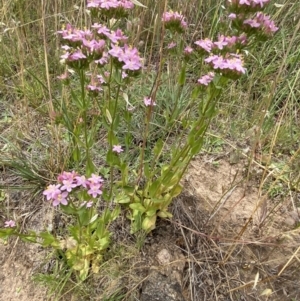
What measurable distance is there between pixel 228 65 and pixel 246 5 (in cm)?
22

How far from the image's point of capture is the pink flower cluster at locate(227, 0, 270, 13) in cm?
123

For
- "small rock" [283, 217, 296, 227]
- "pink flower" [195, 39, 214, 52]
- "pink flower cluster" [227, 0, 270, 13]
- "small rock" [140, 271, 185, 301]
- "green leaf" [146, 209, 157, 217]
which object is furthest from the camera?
"small rock" [283, 217, 296, 227]

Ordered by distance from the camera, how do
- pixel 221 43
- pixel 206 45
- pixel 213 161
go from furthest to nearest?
pixel 213 161 < pixel 206 45 < pixel 221 43

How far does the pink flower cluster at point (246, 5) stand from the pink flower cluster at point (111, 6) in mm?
356

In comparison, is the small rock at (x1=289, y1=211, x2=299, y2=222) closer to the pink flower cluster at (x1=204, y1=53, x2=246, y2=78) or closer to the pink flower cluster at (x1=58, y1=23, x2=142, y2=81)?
the pink flower cluster at (x1=204, y1=53, x2=246, y2=78)

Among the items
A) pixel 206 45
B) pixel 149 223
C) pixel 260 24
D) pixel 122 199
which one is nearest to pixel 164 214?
pixel 149 223

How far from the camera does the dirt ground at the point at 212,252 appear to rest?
1.72 meters

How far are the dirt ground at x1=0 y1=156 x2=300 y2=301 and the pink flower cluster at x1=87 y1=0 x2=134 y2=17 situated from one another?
2.96 feet

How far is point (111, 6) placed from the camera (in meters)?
1.25

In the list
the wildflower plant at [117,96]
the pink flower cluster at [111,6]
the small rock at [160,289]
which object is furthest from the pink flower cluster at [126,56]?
the small rock at [160,289]

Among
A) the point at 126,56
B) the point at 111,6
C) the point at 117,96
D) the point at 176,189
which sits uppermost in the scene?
the point at 111,6

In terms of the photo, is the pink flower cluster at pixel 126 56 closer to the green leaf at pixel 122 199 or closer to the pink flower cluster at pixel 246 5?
the pink flower cluster at pixel 246 5

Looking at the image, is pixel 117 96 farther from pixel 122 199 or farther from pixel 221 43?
pixel 122 199

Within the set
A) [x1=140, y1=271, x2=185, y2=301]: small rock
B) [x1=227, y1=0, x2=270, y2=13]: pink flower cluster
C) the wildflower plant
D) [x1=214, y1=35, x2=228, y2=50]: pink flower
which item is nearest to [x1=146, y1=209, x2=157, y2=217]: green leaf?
the wildflower plant
